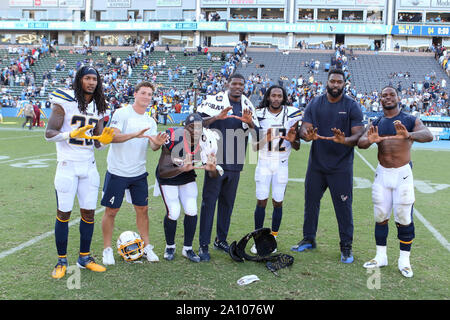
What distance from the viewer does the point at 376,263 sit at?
4789 millimetres

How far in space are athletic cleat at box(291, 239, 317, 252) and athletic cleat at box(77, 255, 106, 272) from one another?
91.9 inches

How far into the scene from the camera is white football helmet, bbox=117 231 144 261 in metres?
4.79

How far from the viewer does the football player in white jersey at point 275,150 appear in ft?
17.8

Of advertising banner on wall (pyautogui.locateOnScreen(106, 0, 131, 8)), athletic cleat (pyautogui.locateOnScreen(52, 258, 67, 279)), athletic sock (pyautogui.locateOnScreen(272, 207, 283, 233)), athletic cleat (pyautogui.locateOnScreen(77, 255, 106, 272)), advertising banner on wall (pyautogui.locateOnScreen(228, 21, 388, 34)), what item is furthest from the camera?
advertising banner on wall (pyautogui.locateOnScreen(106, 0, 131, 8))

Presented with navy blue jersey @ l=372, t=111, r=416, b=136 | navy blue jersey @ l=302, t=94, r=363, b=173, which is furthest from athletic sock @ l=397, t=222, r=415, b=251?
navy blue jersey @ l=372, t=111, r=416, b=136

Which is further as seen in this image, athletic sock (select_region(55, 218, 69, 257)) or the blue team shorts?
the blue team shorts

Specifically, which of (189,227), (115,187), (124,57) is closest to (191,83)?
(124,57)

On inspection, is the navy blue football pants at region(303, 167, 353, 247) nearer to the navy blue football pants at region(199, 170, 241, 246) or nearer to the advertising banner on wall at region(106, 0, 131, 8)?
the navy blue football pants at region(199, 170, 241, 246)

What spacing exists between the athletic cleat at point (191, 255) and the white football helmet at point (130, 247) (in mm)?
490

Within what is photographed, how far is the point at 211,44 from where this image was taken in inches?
1794

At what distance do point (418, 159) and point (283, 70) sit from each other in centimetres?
2376

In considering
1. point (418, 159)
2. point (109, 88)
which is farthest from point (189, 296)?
point (109, 88)

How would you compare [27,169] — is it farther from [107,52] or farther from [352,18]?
[352,18]

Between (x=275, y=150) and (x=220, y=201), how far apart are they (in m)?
0.97
